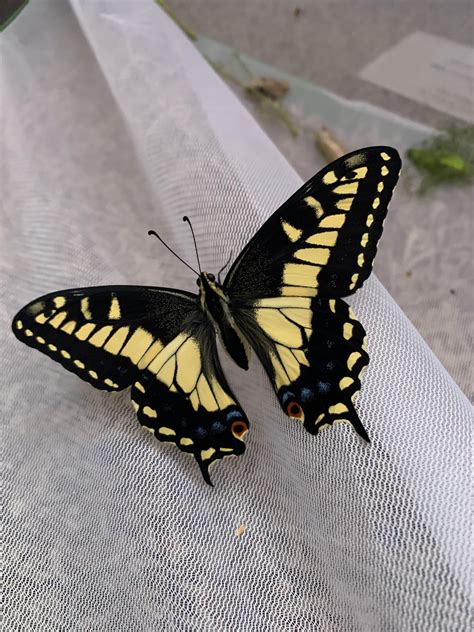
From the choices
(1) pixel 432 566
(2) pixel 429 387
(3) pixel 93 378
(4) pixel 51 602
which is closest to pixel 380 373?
(2) pixel 429 387

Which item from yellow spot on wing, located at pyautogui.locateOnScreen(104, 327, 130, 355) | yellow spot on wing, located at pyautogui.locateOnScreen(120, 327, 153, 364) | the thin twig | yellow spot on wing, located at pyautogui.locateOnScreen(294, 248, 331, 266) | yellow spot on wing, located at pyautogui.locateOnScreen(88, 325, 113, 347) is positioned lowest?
yellow spot on wing, located at pyautogui.locateOnScreen(120, 327, 153, 364)

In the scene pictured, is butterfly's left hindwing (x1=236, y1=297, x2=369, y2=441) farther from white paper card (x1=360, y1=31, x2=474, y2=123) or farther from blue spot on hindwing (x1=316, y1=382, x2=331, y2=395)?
white paper card (x1=360, y1=31, x2=474, y2=123)

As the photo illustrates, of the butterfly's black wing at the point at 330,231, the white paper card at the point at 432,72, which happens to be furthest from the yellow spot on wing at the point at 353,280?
the white paper card at the point at 432,72

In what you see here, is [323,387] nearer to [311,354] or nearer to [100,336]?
[311,354]

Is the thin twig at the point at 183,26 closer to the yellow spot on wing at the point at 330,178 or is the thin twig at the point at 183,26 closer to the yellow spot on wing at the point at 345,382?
the yellow spot on wing at the point at 330,178

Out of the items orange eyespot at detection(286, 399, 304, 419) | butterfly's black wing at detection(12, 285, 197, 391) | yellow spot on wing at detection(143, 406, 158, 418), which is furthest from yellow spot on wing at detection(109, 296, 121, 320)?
orange eyespot at detection(286, 399, 304, 419)

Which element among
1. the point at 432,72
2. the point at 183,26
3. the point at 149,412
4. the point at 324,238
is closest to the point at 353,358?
the point at 324,238

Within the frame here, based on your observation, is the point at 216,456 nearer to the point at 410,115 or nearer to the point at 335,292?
the point at 335,292
